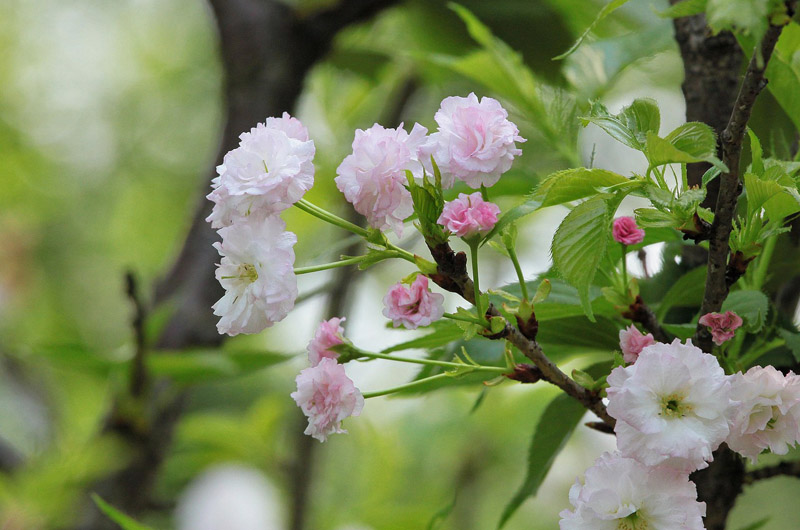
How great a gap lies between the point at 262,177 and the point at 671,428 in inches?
5.0

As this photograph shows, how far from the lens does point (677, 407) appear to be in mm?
210

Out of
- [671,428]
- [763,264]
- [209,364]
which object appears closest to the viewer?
[671,428]

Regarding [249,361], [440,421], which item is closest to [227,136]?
[249,361]

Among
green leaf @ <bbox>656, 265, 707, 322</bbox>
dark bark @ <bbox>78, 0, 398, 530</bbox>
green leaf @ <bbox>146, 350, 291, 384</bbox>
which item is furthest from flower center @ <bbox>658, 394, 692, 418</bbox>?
dark bark @ <bbox>78, 0, 398, 530</bbox>

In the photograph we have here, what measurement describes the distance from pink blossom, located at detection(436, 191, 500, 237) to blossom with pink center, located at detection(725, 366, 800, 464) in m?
0.08

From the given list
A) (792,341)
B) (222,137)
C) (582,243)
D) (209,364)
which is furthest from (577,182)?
(222,137)

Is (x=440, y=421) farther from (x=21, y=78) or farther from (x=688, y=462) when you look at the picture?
(x=21, y=78)

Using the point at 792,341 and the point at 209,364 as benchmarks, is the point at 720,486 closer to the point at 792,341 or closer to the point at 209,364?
the point at 792,341

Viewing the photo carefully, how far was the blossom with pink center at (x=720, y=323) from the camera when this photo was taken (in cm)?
24

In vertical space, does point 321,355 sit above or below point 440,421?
above

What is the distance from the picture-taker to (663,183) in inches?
9.1

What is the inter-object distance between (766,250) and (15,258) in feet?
5.24

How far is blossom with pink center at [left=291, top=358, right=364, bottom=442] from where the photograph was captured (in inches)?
9.4

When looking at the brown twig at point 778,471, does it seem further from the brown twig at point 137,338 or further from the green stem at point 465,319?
the brown twig at point 137,338
